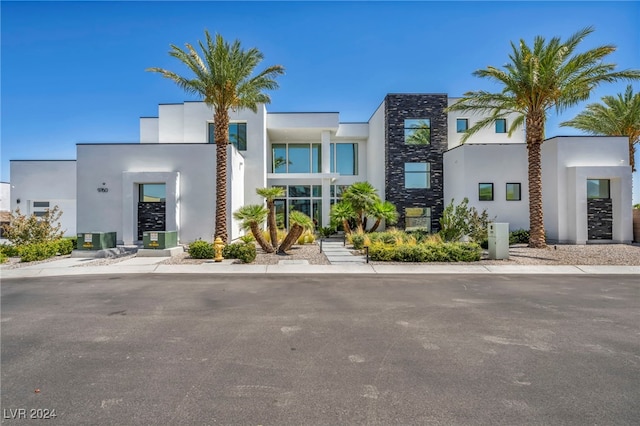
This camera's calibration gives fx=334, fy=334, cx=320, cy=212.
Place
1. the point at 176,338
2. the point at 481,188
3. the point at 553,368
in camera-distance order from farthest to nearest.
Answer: the point at 481,188 → the point at 176,338 → the point at 553,368

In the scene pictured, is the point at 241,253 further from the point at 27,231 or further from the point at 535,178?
the point at 535,178

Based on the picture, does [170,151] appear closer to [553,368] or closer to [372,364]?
[372,364]

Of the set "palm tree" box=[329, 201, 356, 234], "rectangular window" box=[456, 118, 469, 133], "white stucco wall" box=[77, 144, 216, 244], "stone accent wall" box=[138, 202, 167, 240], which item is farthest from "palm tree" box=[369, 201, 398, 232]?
"stone accent wall" box=[138, 202, 167, 240]

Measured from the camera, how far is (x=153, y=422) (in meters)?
3.24

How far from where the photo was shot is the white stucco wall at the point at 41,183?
926 inches

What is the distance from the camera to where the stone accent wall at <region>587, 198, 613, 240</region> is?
18672 mm

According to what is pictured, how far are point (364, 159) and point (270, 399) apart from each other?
2515 cm

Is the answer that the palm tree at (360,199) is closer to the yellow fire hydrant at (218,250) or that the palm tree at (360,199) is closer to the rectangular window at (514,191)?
the rectangular window at (514,191)

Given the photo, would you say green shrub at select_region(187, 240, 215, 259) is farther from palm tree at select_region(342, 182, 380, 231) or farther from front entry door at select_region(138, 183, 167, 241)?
palm tree at select_region(342, 182, 380, 231)

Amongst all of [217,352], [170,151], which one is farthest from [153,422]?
[170,151]

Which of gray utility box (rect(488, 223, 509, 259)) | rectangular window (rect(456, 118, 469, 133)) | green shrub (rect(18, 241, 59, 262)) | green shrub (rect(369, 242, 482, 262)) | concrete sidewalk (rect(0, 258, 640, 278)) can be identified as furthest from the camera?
rectangular window (rect(456, 118, 469, 133))

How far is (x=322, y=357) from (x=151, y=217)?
1684cm

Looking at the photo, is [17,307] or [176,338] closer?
[176,338]

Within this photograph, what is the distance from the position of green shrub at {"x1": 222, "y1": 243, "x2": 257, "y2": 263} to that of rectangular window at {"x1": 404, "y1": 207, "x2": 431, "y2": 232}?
12482mm
